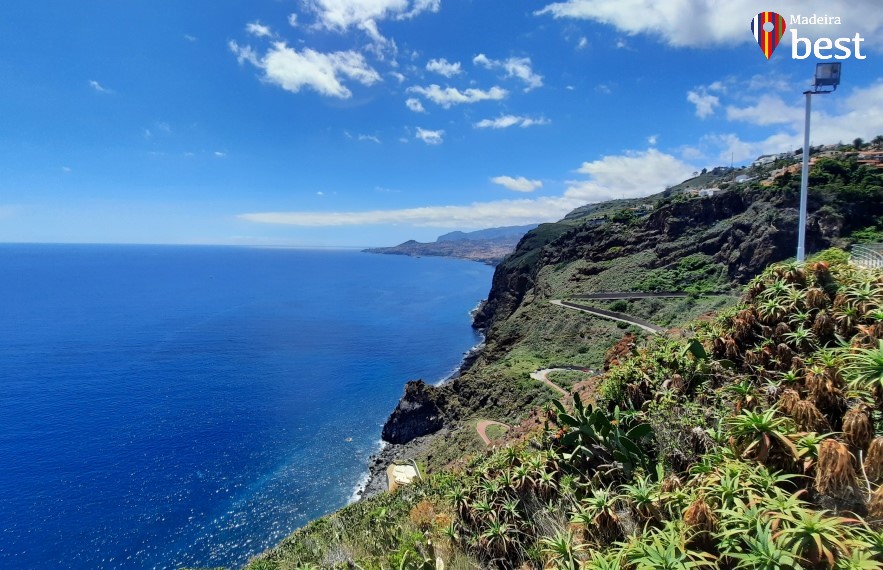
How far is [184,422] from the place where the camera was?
45.4 metres

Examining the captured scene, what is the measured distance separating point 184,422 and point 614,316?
155 ft

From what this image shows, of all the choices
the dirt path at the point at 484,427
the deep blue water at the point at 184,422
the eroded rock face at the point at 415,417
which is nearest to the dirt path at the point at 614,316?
the dirt path at the point at 484,427

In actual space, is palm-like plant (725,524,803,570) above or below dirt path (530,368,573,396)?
above

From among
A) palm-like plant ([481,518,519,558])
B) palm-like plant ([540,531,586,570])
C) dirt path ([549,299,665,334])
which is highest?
palm-like plant ([540,531,586,570])

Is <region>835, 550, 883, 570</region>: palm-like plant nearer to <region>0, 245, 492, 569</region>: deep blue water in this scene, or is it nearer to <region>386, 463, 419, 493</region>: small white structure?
<region>386, 463, 419, 493</region>: small white structure

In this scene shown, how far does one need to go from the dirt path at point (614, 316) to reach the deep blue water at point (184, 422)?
20841 millimetres

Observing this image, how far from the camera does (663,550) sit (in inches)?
230

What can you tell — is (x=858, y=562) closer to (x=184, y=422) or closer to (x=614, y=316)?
(x=614, y=316)

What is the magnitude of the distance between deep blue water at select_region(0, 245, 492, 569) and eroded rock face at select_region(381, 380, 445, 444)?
243 cm

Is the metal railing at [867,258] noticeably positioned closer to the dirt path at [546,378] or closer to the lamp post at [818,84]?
the lamp post at [818,84]

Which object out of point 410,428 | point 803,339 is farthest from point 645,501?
point 410,428

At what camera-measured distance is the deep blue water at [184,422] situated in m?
30.3

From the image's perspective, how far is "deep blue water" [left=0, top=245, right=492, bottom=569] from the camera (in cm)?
3031

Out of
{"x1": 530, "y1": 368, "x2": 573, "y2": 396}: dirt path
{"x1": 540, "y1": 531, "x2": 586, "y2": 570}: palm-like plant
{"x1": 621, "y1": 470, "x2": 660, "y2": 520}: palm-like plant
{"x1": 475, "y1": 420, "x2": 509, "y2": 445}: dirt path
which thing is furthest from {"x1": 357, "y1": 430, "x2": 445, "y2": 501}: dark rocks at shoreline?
{"x1": 621, "y1": 470, "x2": 660, "y2": 520}: palm-like plant
